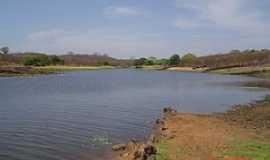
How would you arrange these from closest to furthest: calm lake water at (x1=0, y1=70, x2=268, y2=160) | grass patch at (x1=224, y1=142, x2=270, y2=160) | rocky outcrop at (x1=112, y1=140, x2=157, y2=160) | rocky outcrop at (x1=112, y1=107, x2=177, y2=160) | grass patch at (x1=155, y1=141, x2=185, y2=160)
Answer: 1. grass patch at (x1=224, y1=142, x2=270, y2=160)
2. rocky outcrop at (x1=112, y1=140, x2=157, y2=160)
3. rocky outcrop at (x1=112, y1=107, x2=177, y2=160)
4. grass patch at (x1=155, y1=141, x2=185, y2=160)
5. calm lake water at (x1=0, y1=70, x2=268, y2=160)

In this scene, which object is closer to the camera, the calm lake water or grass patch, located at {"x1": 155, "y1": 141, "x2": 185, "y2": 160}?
grass patch, located at {"x1": 155, "y1": 141, "x2": 185, "y2": 160}

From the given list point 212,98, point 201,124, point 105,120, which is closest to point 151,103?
point 212,98

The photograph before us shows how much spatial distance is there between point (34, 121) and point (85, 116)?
4603mm

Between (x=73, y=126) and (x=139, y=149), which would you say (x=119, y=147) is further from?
(x=73, y=126)

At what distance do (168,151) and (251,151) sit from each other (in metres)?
3.75

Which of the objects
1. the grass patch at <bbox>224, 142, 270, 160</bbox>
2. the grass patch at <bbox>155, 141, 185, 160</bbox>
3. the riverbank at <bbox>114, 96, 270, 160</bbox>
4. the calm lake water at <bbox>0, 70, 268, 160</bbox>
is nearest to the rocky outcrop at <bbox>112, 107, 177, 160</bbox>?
the riverbank at <bbox>114, 96, 270, 160</bbox>

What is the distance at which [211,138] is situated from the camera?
Result: 865 inches

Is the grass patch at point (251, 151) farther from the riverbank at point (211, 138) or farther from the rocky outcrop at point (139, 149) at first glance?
the rocky outcrop at point (139, 149)

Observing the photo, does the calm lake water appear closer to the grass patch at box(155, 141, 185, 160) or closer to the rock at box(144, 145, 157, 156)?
the rock at box(144, 145, 157, 156)

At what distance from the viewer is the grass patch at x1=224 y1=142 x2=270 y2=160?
16977mm

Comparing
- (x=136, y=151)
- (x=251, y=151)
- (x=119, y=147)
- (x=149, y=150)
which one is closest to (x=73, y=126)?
(x=119, y=147)

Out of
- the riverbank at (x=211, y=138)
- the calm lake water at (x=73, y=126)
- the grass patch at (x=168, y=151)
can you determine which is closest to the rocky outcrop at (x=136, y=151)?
the riverbank at (x=211, y=138)

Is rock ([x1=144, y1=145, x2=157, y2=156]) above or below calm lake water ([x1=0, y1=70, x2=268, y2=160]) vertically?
above

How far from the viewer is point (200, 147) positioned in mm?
19703
